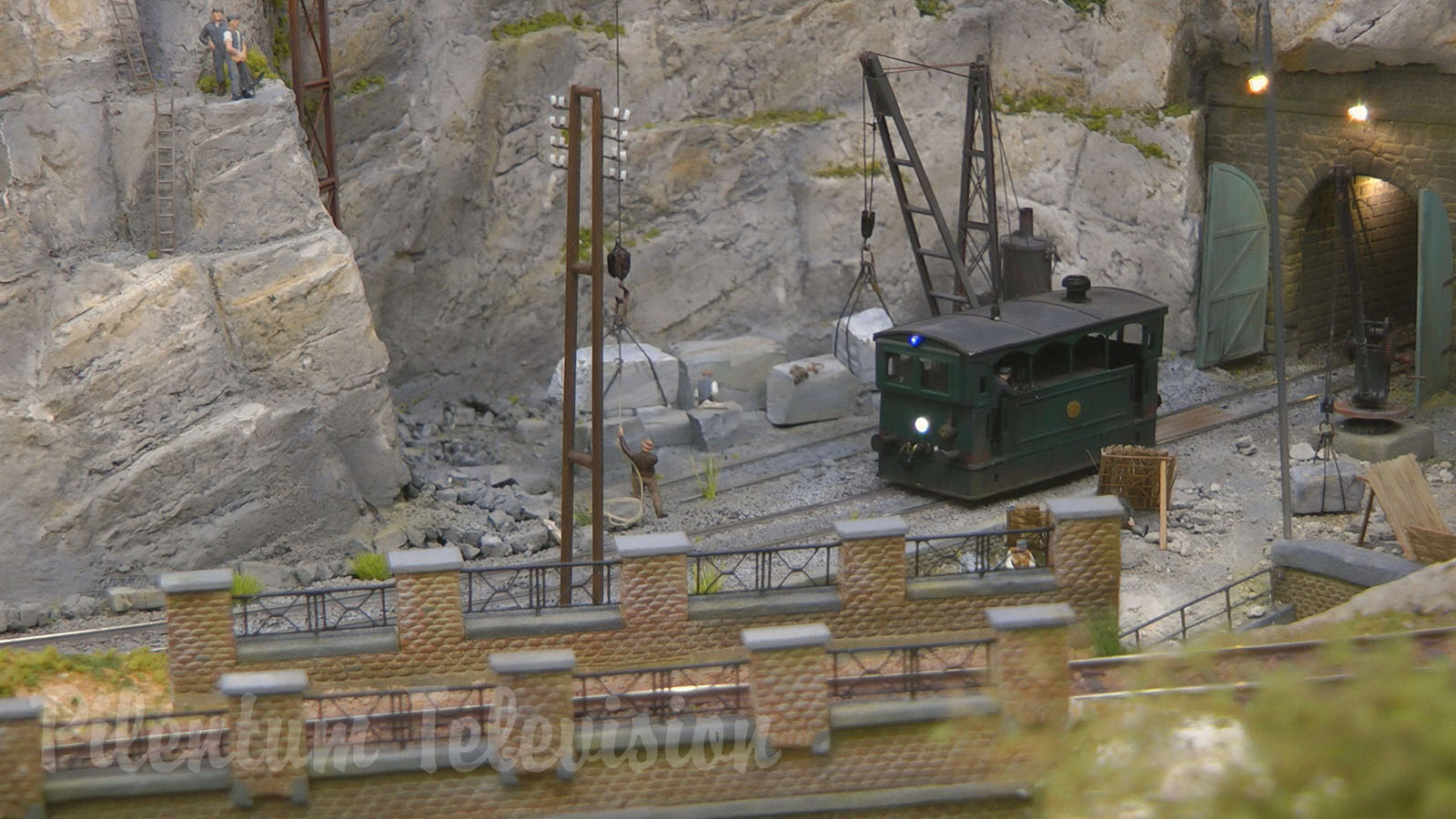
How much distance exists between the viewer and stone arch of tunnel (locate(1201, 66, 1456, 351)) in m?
24.7

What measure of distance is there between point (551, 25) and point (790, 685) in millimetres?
15094

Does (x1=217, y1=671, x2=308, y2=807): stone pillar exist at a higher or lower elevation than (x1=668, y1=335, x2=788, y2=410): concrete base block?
lower

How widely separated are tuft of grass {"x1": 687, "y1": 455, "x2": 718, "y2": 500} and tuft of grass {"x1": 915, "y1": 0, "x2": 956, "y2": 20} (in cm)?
768

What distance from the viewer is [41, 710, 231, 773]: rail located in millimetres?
13484

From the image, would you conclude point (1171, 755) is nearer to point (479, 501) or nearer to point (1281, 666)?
point (1281, 666)

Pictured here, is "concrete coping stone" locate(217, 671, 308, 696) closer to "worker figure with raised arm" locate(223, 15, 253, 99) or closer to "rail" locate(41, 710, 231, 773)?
"rail" locate(41, 710, 231, 773)

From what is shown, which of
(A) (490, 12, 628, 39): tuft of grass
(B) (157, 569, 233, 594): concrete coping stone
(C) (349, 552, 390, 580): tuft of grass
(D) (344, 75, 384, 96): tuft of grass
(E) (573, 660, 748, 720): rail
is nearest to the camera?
(E) (573, 660, 748, 720): rail

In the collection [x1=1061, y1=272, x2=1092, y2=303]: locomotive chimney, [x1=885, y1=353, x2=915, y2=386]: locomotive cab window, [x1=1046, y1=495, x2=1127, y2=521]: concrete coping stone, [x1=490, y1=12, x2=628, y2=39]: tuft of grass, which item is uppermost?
[x1=490, y1=12, x2=628, y2=39]: tuft of grass

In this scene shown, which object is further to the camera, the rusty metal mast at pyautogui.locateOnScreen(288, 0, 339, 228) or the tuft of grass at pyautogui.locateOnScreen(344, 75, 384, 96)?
the tuft of grass at pyautogui.locateOnScreen(344, 75, 384, 96)

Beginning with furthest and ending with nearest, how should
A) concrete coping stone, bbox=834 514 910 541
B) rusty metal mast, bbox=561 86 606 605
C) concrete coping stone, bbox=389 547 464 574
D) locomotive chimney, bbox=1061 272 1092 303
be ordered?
1. locomotive chimney, bbox=1061 272 1092 303
2. rusty metal mast, bbox=561 86 606 605
3. concrete coping stone, bbox=834 514 910 541
4. concrete coping stone, bbox=389 547 464 574

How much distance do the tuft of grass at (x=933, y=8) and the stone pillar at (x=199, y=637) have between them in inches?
623

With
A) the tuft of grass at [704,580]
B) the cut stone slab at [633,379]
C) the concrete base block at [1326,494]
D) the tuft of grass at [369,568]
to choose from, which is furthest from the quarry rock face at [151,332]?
the concrete base block at [1326,494]

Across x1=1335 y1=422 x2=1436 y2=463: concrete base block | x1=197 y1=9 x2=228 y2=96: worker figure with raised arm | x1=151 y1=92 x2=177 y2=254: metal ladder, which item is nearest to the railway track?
x1=1335 y1=422 x2=1436 y2=463: concrete base block

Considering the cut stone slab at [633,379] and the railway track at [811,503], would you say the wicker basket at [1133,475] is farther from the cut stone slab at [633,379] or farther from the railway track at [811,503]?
the cut stone slab at [633,379]
